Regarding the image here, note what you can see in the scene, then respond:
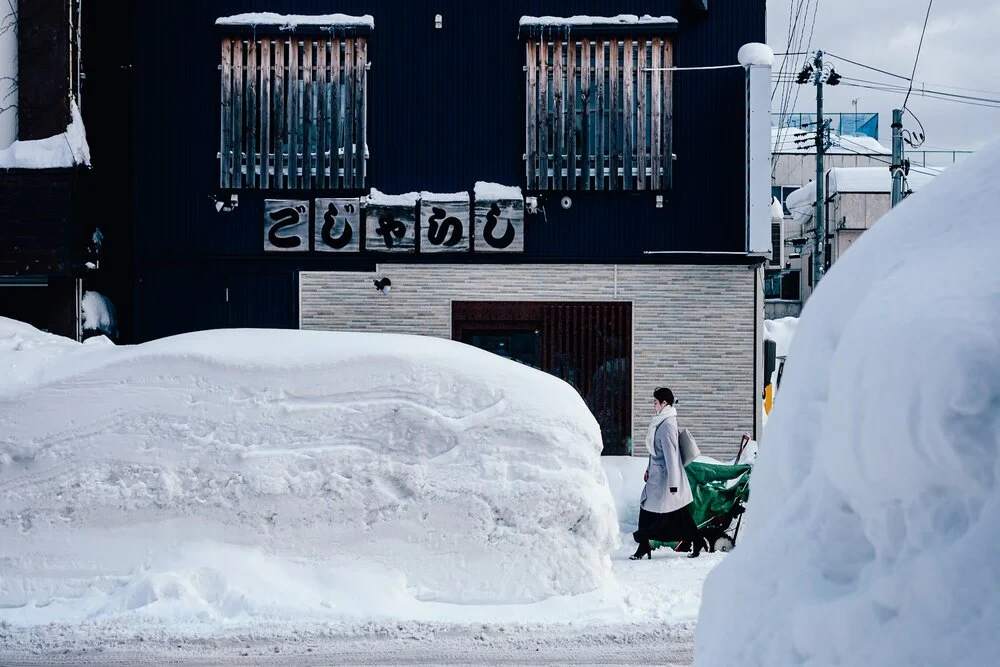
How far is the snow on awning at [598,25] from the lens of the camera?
45.4 ft

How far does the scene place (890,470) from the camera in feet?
5.53

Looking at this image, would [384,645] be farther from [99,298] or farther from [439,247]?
[99,298]

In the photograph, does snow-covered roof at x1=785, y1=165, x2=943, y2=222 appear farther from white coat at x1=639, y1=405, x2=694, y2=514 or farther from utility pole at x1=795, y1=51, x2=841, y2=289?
white coat at x1=639, y1=405, x2=694, y2=514

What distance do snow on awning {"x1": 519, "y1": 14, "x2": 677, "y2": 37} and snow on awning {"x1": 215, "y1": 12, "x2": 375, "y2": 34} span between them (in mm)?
2511

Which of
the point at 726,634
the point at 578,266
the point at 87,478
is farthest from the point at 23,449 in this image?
the point at 578,266

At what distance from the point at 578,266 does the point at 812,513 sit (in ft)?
40.1

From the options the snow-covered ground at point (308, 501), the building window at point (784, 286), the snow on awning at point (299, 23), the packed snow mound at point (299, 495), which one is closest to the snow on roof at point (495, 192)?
the snow on awning at point (299, 23)

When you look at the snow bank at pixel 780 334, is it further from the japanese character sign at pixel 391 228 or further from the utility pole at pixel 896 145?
the japanese character sign at pixel 391 228

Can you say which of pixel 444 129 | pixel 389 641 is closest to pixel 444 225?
pixel 444 129

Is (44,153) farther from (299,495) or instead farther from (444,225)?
(299,495)

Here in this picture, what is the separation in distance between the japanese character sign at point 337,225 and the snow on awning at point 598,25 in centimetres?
380

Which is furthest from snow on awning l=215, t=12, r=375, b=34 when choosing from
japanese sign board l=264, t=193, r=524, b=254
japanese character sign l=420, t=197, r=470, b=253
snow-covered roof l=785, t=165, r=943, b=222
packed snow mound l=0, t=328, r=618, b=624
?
snow-covered roof l=785, t=165, r=943, b=222

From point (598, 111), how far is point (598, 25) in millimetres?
1298

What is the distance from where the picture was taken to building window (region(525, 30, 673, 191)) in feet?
45.8
